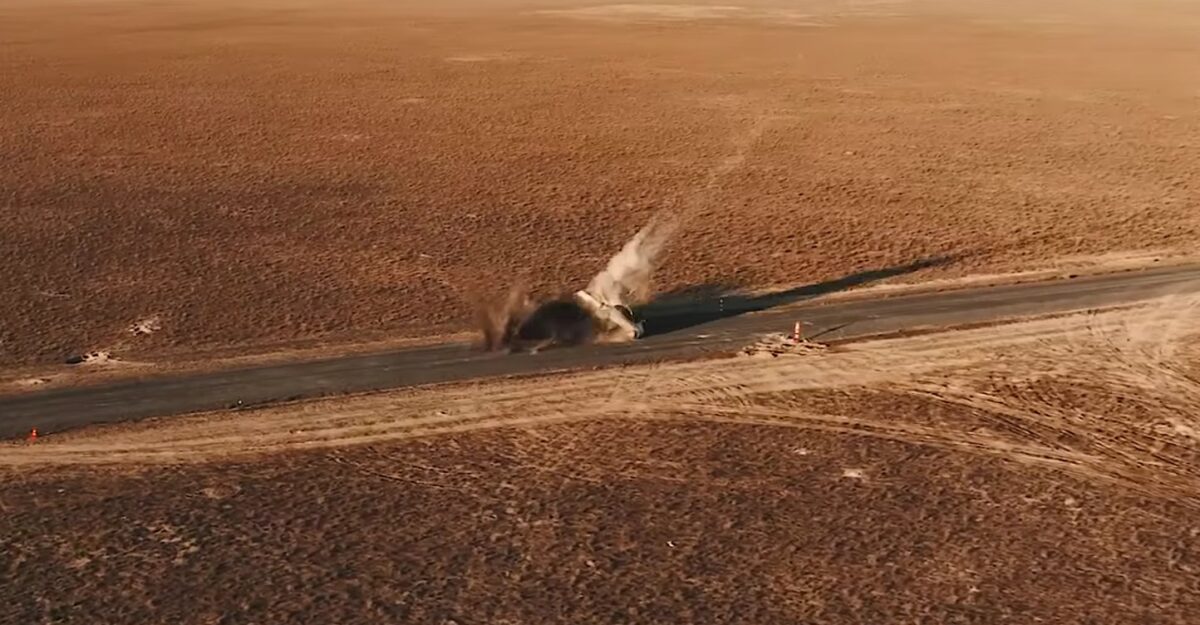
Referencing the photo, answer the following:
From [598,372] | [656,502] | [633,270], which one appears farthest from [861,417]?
[633,270]

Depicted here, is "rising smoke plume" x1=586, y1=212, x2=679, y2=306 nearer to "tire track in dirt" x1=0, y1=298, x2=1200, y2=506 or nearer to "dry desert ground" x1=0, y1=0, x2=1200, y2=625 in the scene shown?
"dry desert ground" x1=0, y1=0, x2=1200, y2=625

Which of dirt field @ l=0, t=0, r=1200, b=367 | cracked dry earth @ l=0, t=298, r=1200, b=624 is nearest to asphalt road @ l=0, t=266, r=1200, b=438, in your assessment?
cracked dry earth @ l=0, t=298, r=1200, b=624

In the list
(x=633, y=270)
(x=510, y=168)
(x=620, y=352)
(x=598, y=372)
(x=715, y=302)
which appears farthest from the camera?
(x=510, y=168)

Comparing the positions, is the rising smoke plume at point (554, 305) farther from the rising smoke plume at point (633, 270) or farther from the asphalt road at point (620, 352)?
the asphalt road at point (620, 352)

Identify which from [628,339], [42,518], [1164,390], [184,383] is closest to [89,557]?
[42,518]

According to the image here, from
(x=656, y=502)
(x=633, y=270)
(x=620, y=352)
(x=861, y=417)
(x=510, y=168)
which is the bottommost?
(x=510, y=168)

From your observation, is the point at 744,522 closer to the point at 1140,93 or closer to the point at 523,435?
the point at 523,435

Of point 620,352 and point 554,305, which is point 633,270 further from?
point 620,352

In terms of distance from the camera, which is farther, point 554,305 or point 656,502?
point 554,305
